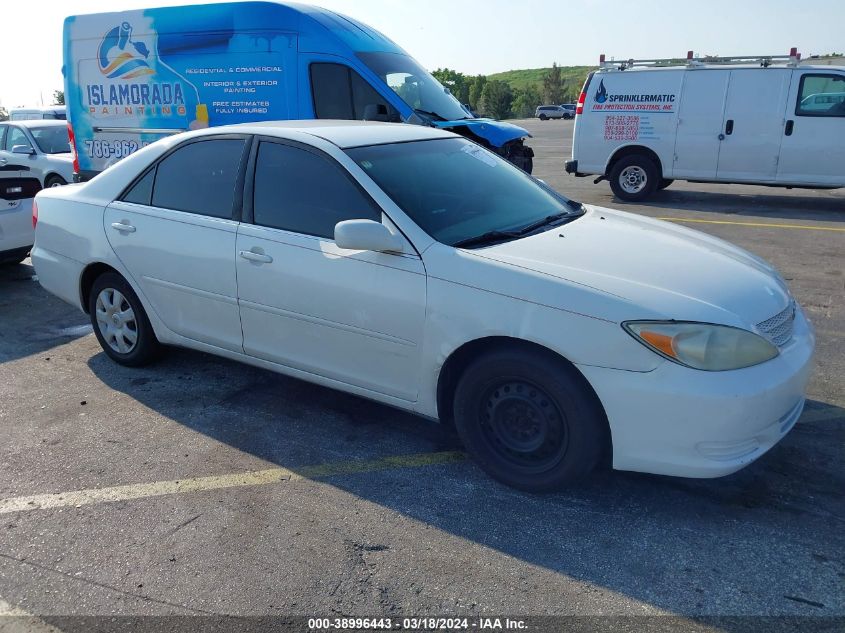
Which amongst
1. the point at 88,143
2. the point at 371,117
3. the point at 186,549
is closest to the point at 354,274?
the point at 186,549

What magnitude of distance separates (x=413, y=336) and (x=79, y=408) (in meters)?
2.33

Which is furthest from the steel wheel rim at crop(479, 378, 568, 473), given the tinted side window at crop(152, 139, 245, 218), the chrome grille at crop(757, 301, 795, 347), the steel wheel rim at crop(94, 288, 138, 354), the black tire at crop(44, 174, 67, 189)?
the black tire at crop(44, 174, 67, 189)

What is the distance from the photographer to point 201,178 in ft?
14.4

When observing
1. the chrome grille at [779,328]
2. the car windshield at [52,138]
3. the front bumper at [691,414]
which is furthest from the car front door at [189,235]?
the car windshield at [52,138]

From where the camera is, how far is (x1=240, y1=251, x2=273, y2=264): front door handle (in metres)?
3.91

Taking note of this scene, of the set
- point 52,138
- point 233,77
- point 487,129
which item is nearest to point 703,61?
point 487,129

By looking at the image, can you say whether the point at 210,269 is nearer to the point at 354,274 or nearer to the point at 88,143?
the point at 354,274

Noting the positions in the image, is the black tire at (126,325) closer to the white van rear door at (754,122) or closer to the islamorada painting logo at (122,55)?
the islamorada painting logo at (122,55)

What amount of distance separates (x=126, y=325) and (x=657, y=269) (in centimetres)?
343

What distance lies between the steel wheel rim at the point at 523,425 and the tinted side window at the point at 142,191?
2.62m

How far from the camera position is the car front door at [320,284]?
11.6 feet

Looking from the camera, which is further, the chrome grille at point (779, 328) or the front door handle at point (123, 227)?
the front door handle at point (123, 227)

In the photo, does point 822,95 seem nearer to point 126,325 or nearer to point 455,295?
point 455,295

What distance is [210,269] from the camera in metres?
4.18
